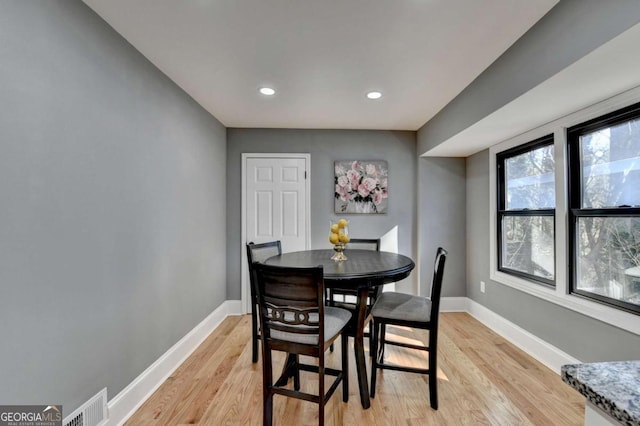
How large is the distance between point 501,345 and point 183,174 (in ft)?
11.0

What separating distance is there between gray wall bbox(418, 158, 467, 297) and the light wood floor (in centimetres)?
112

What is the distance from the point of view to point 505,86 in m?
2.07

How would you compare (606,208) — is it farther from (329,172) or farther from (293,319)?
(329,172)

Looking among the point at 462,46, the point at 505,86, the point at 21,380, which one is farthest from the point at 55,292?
the point at 505,86

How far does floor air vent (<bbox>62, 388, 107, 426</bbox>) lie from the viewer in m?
1.50

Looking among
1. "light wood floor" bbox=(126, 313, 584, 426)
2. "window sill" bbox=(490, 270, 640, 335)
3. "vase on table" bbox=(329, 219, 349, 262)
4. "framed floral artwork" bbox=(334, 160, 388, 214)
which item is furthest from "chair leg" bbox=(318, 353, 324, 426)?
"framed floral artwork" bbox=(334, 160, 388, 214)

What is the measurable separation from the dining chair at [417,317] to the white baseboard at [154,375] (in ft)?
5.11

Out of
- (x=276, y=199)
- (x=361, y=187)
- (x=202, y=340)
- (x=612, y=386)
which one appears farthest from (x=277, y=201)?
(x=612, y=386)

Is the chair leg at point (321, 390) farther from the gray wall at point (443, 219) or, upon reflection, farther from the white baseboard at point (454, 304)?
the white baseboard at point (454, 304)

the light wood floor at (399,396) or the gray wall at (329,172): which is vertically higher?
the gray wall at (329,172)

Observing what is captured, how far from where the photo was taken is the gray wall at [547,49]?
1325 millimetres

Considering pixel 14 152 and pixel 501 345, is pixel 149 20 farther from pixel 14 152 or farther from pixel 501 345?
pixel 501 345

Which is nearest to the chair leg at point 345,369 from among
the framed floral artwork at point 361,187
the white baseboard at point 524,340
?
the white baseboard at point 524,340

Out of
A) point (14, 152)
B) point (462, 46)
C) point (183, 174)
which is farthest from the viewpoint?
point (183, 174)
